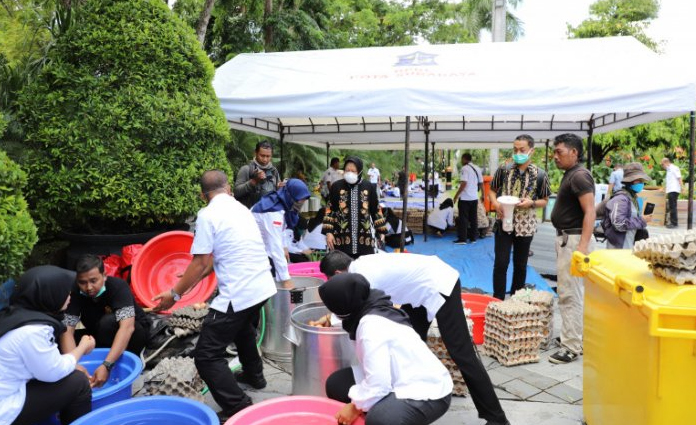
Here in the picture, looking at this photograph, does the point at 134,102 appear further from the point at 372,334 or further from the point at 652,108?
the point at 652,108

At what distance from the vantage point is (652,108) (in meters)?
5.23

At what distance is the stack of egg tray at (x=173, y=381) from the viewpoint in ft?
10.3

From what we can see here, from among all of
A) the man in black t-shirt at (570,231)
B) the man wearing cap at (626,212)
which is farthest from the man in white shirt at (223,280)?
the man wearing cap at (626,212)

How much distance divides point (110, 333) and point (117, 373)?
1.25ft

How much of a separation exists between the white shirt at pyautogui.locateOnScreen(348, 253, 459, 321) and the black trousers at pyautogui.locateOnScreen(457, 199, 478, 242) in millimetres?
7002

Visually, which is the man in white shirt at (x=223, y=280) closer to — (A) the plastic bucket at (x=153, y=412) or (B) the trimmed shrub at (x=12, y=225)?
(A) the plastic bucket at (x=153, y=412)

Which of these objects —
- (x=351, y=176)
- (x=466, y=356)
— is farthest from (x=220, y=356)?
(x=351, y=176)

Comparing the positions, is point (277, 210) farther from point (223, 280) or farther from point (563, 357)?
point (563, 357)

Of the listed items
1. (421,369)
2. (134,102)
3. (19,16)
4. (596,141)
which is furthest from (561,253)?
(596,141)

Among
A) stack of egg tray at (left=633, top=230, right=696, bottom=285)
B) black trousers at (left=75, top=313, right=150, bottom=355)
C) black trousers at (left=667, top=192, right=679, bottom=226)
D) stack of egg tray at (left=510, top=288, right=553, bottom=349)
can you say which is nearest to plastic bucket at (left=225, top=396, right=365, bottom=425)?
black trousers at (left=75, top=313, right=150, bottom=355)

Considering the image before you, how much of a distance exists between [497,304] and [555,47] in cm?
415

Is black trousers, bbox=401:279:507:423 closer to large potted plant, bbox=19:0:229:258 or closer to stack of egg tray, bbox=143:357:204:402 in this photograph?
stack of egg tray, bbox=143:357:204:402

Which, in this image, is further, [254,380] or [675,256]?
[254,380]

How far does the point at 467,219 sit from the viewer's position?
995 cm
